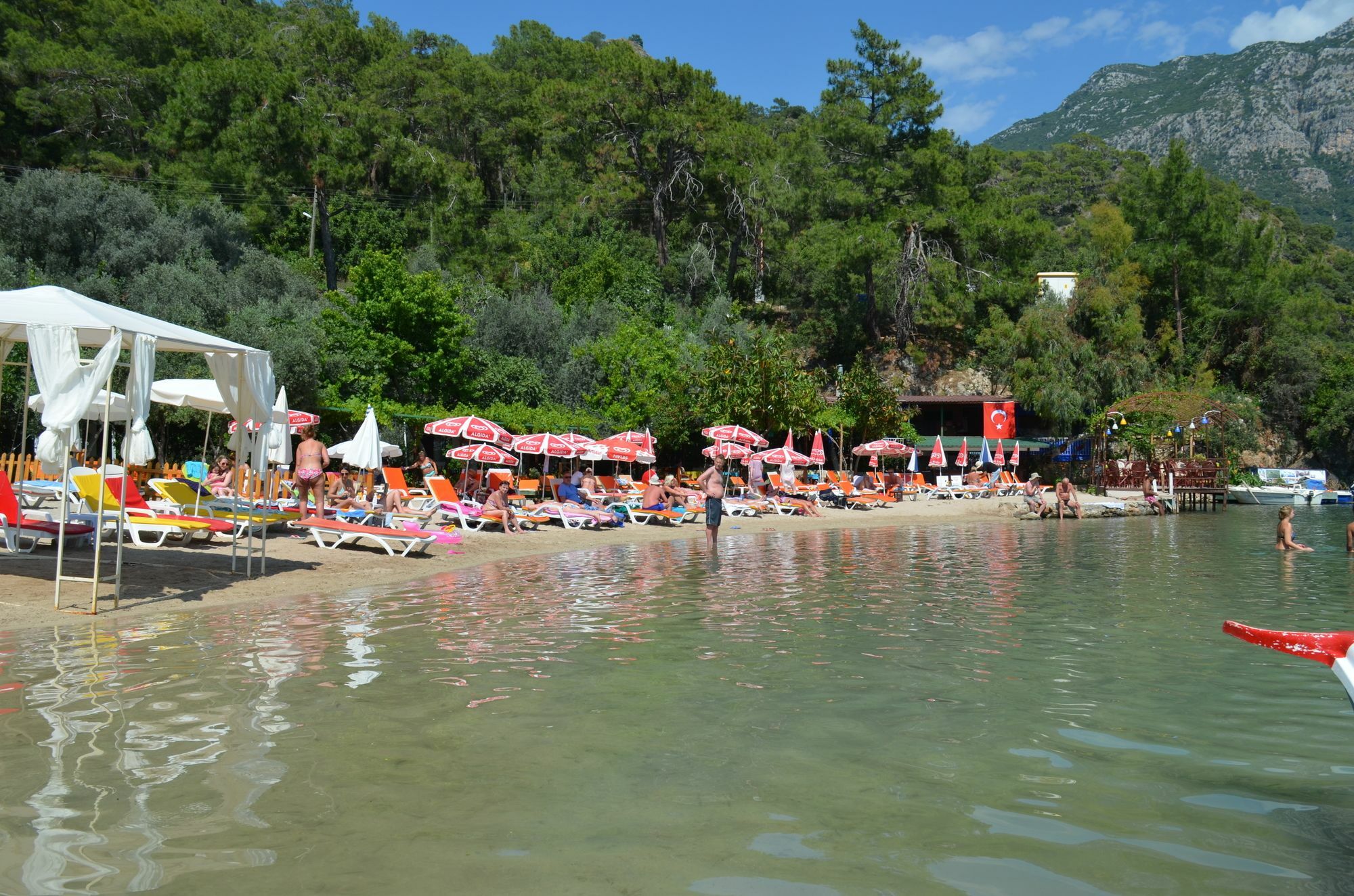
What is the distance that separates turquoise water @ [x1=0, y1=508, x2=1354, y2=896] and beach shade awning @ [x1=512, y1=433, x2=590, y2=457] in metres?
12.5

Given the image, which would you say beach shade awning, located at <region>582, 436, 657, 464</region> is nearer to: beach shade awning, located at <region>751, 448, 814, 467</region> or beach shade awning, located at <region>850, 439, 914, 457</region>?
beach shade awning, located at <region>751, 448, 814, 467</region>

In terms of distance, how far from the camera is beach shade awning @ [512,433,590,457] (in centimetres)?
2267

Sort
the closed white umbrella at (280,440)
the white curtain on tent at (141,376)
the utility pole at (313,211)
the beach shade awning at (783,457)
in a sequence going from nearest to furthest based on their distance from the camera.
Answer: the white curtain on tent at (141,376) → the closed white umbrella at (280,440) → the beach shade awning at (783,457) → the utility pole at (313,211)

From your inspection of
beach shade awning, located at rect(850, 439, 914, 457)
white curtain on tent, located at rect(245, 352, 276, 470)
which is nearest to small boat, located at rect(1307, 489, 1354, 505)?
beach shade awning, located at rect(850, 439, 914, 457)

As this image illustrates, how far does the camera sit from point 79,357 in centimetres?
865

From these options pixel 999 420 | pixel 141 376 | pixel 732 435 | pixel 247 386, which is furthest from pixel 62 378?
pixel 999 420

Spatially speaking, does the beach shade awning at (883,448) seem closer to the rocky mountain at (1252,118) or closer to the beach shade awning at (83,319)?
the beach shade awning at (83,319)

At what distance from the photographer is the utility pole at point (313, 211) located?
138 ft

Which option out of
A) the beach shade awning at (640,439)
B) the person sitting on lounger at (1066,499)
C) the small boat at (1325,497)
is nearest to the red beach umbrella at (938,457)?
the person sitting on lounger at (1066,499)

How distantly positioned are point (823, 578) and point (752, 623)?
4099 mm

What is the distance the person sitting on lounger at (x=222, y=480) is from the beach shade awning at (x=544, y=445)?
5.87 metres

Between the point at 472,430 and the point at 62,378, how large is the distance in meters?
13.3

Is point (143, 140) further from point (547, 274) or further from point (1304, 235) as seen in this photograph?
point (1304, 235)

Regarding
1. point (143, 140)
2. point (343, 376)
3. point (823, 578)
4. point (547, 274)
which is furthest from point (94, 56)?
point (823, 578)
